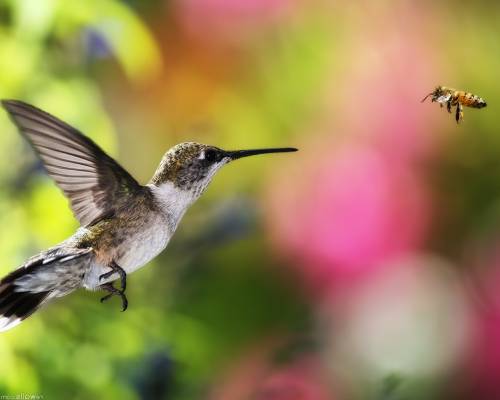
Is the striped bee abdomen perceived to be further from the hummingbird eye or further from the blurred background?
the blurred background

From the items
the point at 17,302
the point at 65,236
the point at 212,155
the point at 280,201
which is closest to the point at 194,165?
the point at 212,155

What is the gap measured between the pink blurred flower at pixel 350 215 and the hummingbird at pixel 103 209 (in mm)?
661

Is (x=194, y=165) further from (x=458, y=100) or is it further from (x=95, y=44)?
(x=95, y=44)

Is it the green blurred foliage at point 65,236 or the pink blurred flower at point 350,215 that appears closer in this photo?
the green blurred foliage at point 65,236

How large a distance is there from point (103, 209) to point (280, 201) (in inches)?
33.1

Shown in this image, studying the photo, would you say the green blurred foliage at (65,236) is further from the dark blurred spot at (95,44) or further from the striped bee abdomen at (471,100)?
the striped bee abdomen at (471,100)

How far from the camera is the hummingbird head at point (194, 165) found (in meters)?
0.41

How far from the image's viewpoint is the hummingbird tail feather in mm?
426

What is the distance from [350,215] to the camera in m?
1.11

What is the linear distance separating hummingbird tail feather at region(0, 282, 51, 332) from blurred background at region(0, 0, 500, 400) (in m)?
0.28

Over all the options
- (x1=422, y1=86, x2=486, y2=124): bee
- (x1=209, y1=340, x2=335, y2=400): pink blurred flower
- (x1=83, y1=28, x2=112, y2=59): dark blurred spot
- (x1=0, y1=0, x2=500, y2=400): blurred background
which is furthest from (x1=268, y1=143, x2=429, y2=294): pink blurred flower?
(x1=422, y1=86, x2=486, y2=124): bee

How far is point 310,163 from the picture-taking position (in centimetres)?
122

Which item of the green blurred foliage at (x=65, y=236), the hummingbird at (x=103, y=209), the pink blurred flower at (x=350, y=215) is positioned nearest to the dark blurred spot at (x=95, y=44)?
the green blurred foliage at (x=65, y=236)

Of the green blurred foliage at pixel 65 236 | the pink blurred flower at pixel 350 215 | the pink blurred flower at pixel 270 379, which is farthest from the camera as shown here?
the pink blurred flower at pixel 350 215
